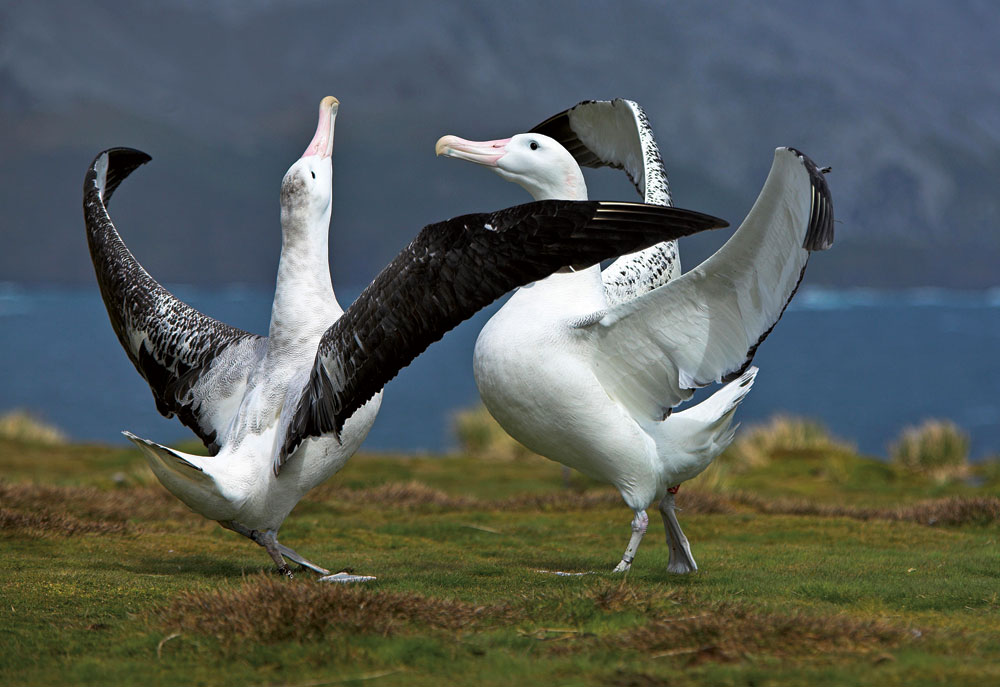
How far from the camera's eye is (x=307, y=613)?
4.05m

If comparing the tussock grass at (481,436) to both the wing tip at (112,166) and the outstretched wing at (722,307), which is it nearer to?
the wing tip at (112,166)

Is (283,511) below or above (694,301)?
below

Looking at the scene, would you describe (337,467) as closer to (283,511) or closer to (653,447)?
(283,511)

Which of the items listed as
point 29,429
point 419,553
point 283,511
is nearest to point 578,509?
point 419,553

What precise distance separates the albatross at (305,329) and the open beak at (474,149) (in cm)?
69

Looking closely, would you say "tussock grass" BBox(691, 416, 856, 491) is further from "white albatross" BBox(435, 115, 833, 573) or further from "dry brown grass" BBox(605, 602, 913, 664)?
"dry brown grass" BBox(605, 602, 913, 664)

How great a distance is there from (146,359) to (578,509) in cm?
448

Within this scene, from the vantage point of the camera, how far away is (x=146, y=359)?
6.91m

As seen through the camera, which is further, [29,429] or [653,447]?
[29,429]

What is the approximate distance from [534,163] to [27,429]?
14237 mm

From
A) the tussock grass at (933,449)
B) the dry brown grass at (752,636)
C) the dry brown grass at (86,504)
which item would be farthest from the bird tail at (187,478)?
the tussock grass at (933,449)

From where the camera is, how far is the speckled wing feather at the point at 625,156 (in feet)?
24.5

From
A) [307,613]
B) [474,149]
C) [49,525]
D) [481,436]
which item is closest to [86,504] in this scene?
[49,525]

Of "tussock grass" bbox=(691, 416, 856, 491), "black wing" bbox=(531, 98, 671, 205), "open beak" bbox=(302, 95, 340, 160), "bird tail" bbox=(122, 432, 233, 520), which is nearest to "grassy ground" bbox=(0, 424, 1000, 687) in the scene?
"bird tail" bbox=(122, 432, 233, 520)
